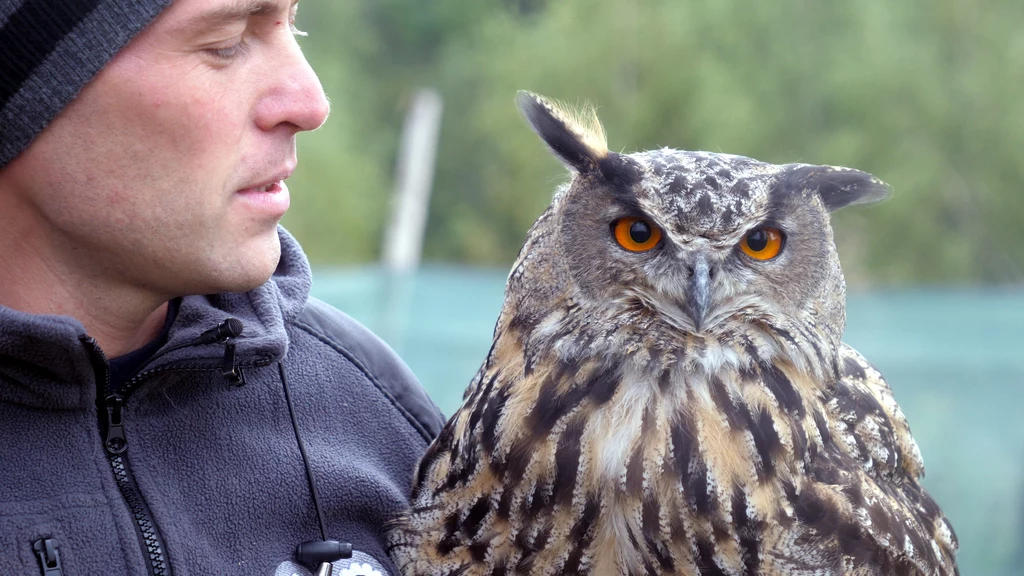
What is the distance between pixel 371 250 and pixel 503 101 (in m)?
4.89

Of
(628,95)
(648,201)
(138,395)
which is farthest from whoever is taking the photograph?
(628,95)

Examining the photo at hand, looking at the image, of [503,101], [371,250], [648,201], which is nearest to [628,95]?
[503,101]

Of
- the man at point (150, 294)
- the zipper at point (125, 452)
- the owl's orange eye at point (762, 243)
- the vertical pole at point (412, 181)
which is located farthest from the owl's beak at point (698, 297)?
the vertical pole at point (412, 181)

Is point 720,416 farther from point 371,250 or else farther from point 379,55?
point 379,55

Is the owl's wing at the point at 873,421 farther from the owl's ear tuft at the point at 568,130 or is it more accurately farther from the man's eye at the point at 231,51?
the man's eye at the point at 231,51

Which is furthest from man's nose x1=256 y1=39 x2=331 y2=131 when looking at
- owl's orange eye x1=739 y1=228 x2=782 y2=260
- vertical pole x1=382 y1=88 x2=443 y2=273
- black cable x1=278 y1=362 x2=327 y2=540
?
vertical pole x1=382 y1=88 x2=443 y2=273

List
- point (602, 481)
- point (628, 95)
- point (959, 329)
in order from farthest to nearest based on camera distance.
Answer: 1. point (628, 95)
2. point (959, 329)
3. point (602, 481)

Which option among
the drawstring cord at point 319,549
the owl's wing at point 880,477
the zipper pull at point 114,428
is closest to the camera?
the zipper pull at point 114,428

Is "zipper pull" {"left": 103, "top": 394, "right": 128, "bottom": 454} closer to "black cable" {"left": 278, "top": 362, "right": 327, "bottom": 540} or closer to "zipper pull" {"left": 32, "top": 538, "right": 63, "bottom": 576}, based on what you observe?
"zipper pull" {"left": 32, "top": 538, "right": 63, "bottom": 576}

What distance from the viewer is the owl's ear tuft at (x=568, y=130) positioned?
167 cm

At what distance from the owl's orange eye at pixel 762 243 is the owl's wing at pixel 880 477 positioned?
0.67 feet

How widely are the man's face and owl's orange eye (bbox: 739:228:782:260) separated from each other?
27.5 inches

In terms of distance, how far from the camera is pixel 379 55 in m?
22.5

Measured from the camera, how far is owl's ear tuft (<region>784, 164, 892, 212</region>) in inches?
65.3
